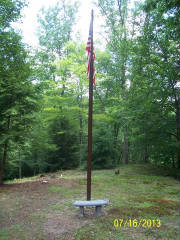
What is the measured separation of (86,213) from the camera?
5.36 m

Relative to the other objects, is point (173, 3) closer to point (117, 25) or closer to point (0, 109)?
point (0, 109)

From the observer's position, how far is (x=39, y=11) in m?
22.2

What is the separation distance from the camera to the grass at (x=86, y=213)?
406 centimetres

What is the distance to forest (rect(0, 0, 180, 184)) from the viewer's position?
28.2 feet

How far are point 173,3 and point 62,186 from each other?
23.9 ft

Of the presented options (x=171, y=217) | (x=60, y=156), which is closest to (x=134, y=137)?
(x=60, y=156)
